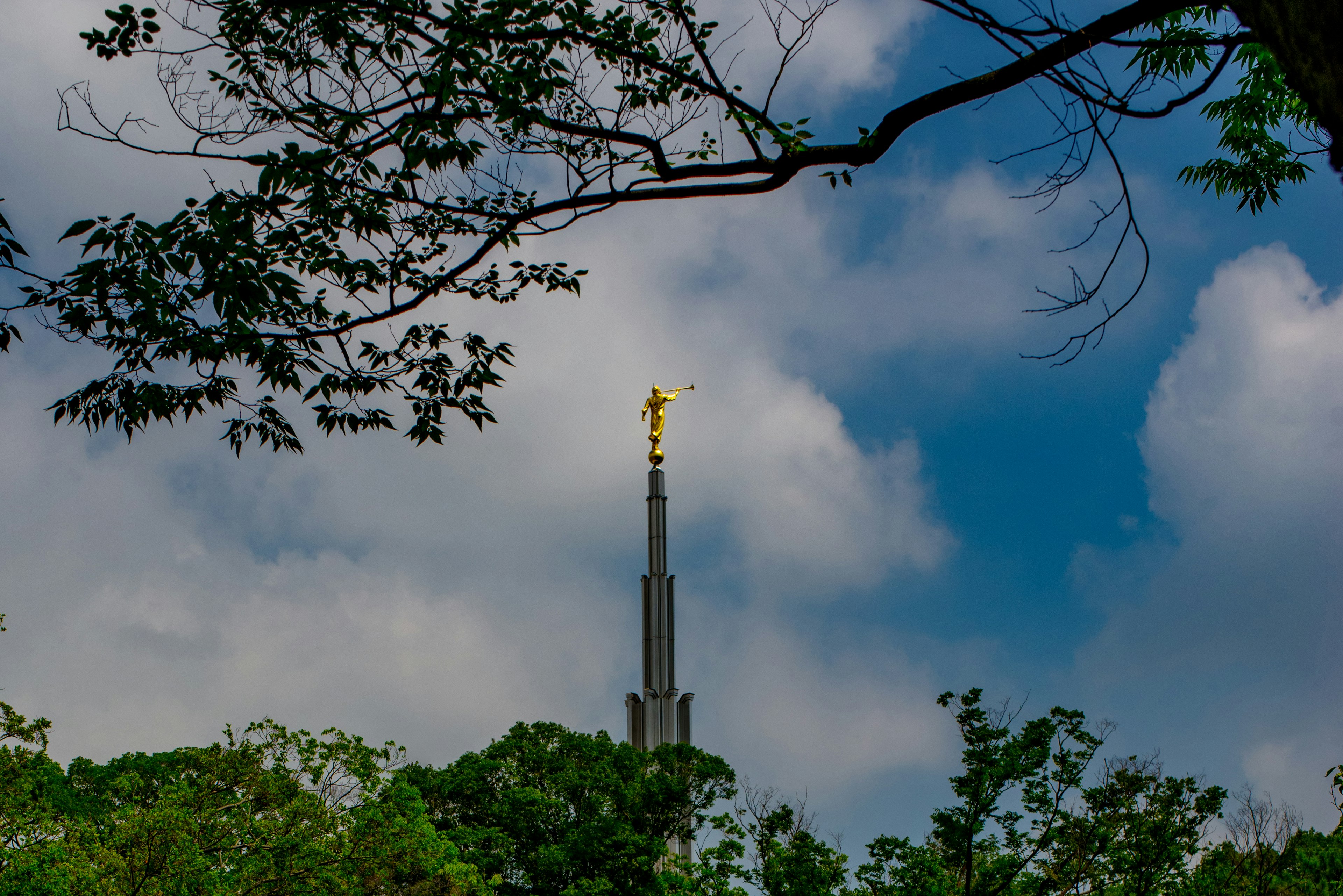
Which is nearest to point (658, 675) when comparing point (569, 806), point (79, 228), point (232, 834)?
point (569, 806)

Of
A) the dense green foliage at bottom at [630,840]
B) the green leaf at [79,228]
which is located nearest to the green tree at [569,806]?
the dense green foliage at bottom at [630,840]

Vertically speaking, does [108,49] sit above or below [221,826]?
above

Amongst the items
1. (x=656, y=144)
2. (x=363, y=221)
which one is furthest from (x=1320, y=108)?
(x=363, y=221)

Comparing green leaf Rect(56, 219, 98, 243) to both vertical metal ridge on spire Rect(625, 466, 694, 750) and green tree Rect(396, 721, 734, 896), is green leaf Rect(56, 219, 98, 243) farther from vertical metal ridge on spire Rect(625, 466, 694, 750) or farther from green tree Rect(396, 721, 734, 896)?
vertical metal ridge on spire Rect(625, 466, 694, 750)

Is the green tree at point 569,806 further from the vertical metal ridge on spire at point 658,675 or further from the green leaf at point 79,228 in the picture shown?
the green leaf at point 79,228

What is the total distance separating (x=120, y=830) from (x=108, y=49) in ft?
37.0

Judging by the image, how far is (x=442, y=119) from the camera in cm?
488

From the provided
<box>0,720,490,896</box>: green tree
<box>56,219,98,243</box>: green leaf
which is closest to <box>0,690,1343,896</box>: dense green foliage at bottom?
<box>0,720,490,896</box>: green tree

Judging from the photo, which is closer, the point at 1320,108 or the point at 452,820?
the point at 1320,108

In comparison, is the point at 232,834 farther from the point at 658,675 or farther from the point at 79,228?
the point at 79,228

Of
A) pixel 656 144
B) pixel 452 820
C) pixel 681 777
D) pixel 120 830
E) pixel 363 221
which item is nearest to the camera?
pixel 656 144

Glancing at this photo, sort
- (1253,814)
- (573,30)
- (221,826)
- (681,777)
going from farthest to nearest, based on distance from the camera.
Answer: (681,777) → (1253,814) → (221,826) → (573,30)

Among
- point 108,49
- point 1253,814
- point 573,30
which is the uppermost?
point 108,49

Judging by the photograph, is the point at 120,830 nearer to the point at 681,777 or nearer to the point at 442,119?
the point at 681,777
